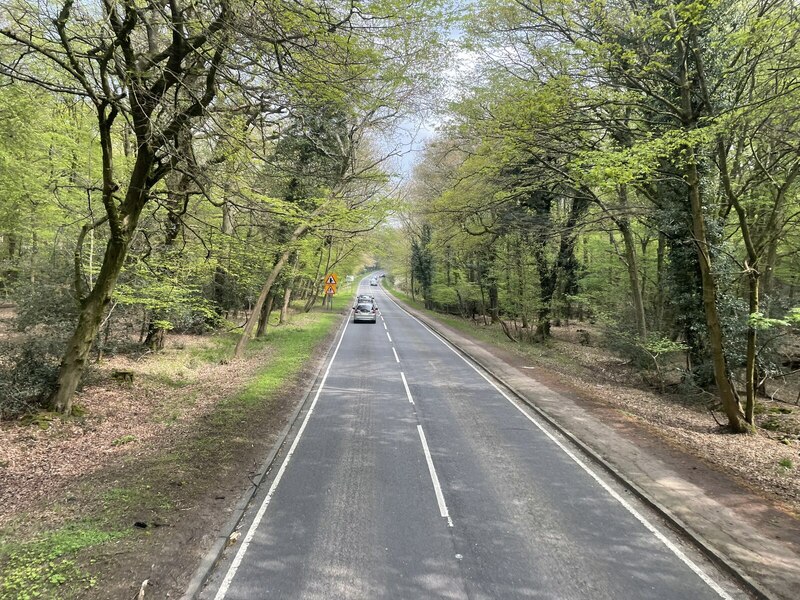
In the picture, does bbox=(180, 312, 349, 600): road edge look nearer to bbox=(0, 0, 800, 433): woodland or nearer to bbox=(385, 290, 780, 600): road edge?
bbox=(0, 0, 800, 433): woodland

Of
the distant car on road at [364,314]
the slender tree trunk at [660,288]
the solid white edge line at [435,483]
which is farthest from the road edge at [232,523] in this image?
the distant car on road at [364,314]

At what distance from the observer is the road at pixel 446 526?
187 inches

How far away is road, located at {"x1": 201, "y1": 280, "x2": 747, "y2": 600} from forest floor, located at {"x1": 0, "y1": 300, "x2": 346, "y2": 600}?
677 millimetres

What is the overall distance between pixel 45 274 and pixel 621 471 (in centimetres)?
1496

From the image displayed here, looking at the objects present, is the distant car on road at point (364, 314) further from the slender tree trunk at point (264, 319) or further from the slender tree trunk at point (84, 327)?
the slender tree trunk at point (84, 327)

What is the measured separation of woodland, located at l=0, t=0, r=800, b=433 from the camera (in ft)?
24.3

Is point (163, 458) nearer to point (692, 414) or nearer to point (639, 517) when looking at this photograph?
point (639, 517)

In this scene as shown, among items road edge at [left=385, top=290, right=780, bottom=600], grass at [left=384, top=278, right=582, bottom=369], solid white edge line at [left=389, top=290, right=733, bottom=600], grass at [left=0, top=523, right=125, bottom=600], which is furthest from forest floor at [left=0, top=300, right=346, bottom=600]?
grass at [left=384, top=278, right=582, bottom=369]

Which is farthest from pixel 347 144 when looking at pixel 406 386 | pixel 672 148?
pixel 672 148

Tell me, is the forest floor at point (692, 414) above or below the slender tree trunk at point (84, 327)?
below

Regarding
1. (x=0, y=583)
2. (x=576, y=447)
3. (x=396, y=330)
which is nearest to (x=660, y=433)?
(x=576, y=447)

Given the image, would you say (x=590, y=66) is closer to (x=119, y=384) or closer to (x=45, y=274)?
(x=119, y=384)

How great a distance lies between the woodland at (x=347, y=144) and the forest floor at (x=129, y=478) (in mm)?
1465

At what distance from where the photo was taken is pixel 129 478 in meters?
6.92
